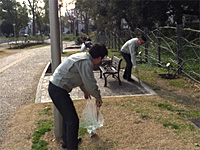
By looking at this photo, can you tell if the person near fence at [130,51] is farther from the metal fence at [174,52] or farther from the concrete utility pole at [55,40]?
the concrete utility pole at [55,40]

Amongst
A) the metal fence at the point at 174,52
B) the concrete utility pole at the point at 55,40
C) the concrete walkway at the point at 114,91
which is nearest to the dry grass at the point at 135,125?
the concrete utility pole at the point at 55,40

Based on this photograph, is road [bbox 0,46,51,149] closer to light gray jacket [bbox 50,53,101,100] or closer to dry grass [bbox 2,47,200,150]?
dry grass [bbox 2,47,200,150]

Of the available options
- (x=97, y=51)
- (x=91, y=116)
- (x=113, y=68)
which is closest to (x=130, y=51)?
(x=113, y=68)

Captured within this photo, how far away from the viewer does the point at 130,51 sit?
7523mm

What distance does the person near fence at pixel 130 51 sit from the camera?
7319 mm

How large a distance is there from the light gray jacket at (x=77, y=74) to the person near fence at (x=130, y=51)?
419 cm

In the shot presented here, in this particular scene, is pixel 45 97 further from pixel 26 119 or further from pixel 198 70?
pixel 198 70

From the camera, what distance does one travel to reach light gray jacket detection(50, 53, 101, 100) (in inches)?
120

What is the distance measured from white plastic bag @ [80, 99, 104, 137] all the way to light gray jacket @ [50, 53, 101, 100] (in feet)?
2.15

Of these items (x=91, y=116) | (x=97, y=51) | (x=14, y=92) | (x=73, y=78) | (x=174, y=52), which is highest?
(x=97, y=51)

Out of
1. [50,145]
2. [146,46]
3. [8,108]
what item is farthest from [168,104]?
[146,46]

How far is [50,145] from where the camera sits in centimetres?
403

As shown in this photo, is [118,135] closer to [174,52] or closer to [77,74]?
[77,74]

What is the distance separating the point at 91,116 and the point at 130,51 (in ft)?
12.8
